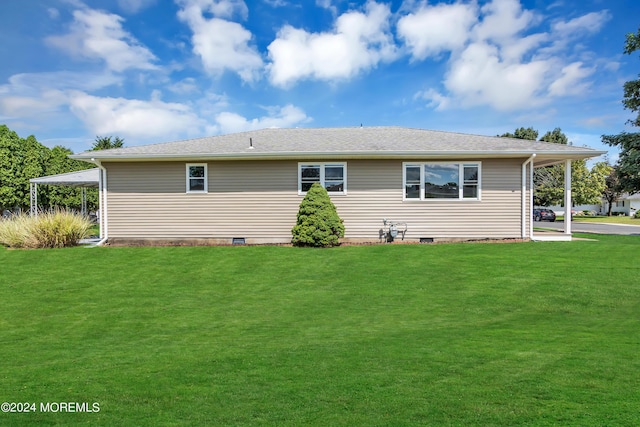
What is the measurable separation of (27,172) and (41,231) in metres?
18.3

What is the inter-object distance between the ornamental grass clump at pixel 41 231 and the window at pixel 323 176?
8.51 meters

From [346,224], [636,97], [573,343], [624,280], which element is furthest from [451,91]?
[573,343]

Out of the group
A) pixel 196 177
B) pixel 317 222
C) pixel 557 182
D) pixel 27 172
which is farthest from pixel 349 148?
pixel 557 182

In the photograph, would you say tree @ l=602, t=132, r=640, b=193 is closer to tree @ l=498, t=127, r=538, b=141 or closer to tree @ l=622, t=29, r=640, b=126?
tree @ l=622, t=29, r=640, b=126

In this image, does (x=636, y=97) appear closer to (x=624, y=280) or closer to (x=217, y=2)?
(x=624, y=280)

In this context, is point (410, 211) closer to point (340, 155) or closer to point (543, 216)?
point (340, 155)

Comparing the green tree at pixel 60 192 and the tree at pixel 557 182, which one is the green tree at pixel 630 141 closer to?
the tree at pixel 557 182

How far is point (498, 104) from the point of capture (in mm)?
29625

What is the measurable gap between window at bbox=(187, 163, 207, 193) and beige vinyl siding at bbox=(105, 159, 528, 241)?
0.20 m

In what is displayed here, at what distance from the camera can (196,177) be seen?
1603 centimetres

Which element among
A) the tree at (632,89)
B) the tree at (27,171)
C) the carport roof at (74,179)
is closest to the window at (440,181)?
the tree at (632,89)

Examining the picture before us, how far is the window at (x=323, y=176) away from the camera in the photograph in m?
15.7

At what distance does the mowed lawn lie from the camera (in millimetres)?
3826

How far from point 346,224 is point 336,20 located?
10.5 meters
